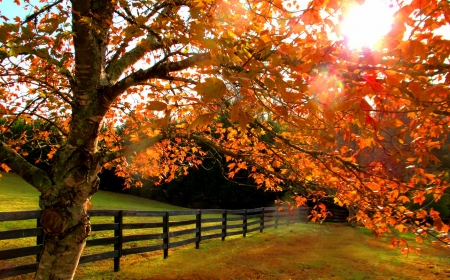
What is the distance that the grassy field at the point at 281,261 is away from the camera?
275 inches

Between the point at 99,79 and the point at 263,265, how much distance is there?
632 cm

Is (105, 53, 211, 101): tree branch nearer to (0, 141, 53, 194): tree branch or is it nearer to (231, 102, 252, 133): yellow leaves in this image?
(0, 141, 53, 194): tree branch

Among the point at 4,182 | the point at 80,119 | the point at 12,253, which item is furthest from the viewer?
the point at 4,182

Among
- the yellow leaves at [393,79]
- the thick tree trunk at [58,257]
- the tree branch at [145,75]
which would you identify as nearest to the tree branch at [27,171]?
the thick tree trunk at [58,257]

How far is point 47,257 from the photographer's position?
316cm

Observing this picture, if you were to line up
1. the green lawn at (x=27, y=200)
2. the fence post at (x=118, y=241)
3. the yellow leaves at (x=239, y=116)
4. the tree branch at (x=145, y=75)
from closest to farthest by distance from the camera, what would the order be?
the yellow leaves at (x=239, y=116) < the tree branch at (x=145, y=75) < the fence post at (x=118, y=241) < the green lawn at (x=27, y=200)

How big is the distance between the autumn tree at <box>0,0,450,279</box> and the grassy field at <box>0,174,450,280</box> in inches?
132

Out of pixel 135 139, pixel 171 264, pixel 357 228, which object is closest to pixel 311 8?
pixel 135 139

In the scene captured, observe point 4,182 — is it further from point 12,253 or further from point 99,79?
point 99,79

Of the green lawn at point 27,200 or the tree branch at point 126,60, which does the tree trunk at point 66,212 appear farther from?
the green lawn at point 27,200

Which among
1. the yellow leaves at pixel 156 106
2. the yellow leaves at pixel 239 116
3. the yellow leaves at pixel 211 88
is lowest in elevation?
the yellow leaves at pixel 239 116

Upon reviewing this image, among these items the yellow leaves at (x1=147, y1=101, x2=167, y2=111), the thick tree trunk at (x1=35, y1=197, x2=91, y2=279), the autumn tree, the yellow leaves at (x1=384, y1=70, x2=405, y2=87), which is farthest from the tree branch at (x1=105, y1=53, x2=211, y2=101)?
the yellow leaves at (x1=384, y1=70, x2=405, y2=87)

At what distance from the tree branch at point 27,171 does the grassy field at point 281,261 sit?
3.43 meters

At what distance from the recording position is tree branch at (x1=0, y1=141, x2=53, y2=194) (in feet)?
11.0
